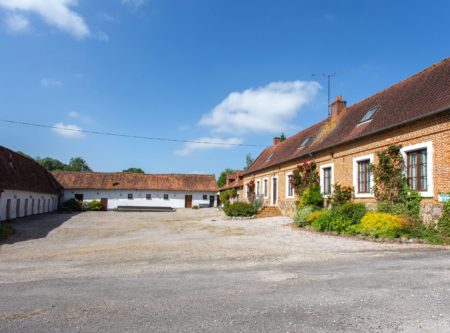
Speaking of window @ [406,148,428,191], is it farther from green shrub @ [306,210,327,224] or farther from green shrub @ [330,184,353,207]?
green shrub @ [306,210,327,224]

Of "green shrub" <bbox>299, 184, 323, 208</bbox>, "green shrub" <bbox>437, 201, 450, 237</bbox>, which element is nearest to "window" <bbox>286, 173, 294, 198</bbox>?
"green shrub" <bbox>299, 184, 323, 208</bbox>

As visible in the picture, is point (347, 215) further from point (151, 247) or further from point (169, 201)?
point (169, 201)

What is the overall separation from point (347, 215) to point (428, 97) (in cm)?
534

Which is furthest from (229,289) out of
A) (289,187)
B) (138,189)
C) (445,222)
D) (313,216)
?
(138,189)

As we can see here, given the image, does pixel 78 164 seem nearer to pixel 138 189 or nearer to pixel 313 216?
pixel 138 189

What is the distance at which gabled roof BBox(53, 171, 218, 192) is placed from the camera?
4525 cm

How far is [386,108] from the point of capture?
54.4 ft

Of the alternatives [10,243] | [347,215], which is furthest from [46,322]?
[347,215]

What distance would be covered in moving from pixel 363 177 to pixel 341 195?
1377 mm

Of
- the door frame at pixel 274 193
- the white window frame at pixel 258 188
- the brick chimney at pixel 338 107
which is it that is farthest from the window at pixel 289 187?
the white window frame at pixel 258 188

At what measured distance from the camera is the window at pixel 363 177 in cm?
1602

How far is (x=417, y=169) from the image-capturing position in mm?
13195

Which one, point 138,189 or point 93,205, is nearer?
point 93,205

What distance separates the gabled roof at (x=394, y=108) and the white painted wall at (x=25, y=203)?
711 inches
